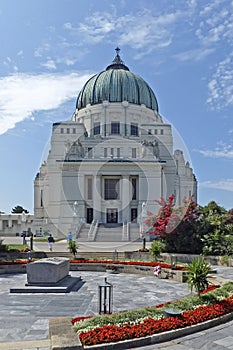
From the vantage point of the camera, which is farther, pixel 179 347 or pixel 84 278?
pixel 84 278

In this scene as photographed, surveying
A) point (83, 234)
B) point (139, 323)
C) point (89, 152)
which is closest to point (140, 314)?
point (139, 323)

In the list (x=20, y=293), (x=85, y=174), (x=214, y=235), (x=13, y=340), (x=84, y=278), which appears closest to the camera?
(x=13, y=340)

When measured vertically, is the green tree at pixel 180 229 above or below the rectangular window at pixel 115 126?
below

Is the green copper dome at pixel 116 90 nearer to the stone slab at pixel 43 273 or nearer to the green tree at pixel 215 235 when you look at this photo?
the green tree at pixel 215 235

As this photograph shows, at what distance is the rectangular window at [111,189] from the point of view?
165ft

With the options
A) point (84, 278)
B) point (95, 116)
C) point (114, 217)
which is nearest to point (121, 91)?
point (95, 116)

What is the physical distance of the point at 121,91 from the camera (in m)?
60.7

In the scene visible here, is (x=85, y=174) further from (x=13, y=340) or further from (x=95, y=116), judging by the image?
(x=13, y=340)

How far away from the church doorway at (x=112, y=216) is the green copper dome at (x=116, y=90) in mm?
20405

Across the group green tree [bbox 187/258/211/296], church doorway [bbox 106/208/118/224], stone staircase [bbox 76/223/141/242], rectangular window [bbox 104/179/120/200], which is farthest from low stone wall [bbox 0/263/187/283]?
rectangular window [bbox 104/179/120/200]

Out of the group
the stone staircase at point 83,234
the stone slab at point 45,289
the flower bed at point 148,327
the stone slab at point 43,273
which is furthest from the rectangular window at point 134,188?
the flower bed at point 148,327

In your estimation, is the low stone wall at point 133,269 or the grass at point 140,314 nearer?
the grass at point 140,314

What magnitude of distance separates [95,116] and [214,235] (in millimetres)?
40243

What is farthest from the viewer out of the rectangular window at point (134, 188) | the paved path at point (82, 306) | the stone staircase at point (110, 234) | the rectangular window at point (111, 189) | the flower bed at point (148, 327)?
the rectangular window at point (134, 188)
